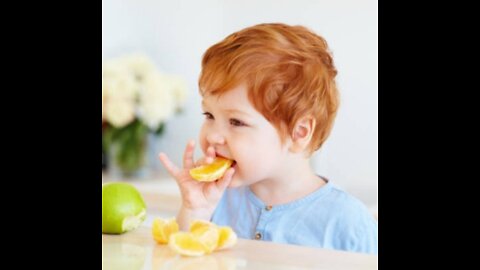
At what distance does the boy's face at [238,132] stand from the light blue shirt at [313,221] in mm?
93

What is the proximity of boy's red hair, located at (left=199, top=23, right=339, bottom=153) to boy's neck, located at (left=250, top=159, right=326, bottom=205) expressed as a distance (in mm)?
77

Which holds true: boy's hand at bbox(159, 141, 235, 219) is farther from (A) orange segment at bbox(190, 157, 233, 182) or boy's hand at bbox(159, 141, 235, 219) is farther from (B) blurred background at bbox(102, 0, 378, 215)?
(B) blurred background at bbox(102, 0, 378, 215)

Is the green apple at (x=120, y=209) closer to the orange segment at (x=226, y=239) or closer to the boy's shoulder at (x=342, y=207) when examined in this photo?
the orange segment at (x=226, y=239)

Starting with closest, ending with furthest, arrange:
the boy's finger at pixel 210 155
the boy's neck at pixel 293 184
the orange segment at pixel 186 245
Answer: the orange segment at pixel 186 245 → the boy's finger at pixel 210 155 → the boy's neck at pixel 293 184

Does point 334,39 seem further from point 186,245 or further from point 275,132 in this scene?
point 186,245

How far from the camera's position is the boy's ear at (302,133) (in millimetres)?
963

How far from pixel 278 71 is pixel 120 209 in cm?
30

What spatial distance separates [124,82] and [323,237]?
854 millimetres

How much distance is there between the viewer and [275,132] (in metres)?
0.94

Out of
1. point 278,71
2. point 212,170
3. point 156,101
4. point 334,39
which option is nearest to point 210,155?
point 212,170

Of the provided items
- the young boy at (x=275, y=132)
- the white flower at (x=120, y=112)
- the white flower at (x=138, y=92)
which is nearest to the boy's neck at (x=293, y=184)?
the young boy at (x=275, y=132)

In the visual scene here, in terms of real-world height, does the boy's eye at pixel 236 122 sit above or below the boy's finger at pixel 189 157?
above

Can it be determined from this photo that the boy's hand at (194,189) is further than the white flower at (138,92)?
No
